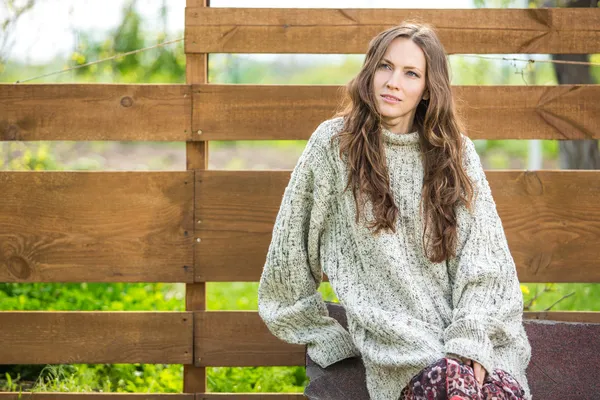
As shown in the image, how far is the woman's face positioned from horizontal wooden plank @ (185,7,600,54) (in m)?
0.57

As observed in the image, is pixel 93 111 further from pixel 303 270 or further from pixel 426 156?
pixel 426 156

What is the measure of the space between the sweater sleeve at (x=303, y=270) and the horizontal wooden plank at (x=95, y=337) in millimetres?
690

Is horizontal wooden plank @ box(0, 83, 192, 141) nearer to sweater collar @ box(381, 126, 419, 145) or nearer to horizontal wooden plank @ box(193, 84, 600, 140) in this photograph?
horizontal wooden plank @ box(193, 84, 600, 140)

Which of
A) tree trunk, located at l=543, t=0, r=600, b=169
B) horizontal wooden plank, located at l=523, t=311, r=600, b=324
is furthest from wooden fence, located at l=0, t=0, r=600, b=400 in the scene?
tree trunk, located at l=543, t=0, r=600, b=169

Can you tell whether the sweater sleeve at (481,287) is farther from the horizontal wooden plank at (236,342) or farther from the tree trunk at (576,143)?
the tree trunk at (576,143)

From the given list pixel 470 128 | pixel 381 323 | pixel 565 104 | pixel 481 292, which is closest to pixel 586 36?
pixel 565 104

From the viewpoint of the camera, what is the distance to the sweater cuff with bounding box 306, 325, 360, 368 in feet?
8.53

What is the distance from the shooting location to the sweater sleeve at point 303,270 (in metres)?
2.61

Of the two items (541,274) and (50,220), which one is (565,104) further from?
(50,220)

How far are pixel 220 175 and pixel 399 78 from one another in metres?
0.95

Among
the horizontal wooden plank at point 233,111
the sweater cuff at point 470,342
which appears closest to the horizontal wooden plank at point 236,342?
the horizontal wooden plank at point 233,111

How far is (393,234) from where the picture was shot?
8.35ft

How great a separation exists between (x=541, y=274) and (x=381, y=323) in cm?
106

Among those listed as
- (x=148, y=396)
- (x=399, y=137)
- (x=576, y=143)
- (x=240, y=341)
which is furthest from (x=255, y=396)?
(x=576, y=143)
